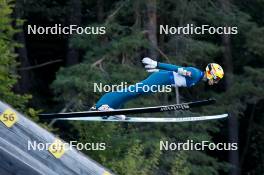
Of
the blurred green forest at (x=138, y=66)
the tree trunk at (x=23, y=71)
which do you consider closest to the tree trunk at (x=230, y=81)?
the blurred green forest at (x=138, y=66)

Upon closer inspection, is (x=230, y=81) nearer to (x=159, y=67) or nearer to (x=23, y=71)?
(x=23, y=71)

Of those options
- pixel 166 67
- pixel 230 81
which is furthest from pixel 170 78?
pixel 230 81

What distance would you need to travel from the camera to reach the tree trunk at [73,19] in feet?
51.0

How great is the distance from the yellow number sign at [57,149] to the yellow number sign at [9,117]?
35cm

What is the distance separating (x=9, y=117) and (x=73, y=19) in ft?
31.0

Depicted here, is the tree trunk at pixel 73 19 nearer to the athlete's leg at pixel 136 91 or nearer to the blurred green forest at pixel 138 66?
the blurred green forest at pixel 138 66

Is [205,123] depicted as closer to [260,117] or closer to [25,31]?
[260,117]

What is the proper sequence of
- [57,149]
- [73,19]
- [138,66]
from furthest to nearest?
[73,19] < [138,66] < [57,149]

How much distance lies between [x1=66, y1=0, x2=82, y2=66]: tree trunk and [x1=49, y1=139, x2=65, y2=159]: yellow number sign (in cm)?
940

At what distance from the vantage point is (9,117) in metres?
6.29

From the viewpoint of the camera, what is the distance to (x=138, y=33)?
12727mm

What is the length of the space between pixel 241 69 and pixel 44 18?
4.05 metres

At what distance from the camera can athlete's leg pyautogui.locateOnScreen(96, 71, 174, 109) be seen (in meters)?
6.53

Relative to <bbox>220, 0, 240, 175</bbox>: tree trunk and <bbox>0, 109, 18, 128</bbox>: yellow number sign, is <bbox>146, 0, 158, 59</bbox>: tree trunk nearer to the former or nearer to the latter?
<bbox>220, 0, 240, 175</bbox>: tree trunk
